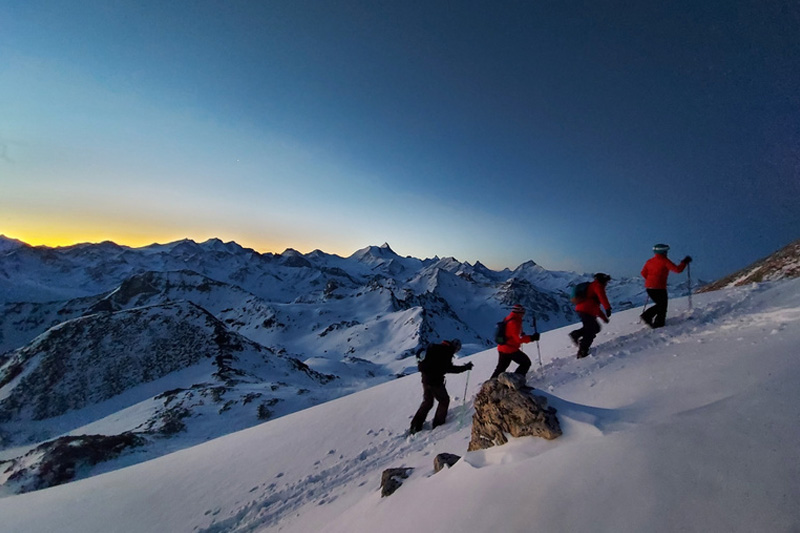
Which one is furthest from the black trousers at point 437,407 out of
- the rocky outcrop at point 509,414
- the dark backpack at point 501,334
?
the rocky outcrop at point 509,414

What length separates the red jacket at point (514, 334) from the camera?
28.9 feet

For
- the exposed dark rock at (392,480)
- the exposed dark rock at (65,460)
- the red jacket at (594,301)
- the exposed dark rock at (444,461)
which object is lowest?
the exposed dark rock at (65,460)

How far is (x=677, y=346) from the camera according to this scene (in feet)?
26.3

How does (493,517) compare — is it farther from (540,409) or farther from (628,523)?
(540,409)

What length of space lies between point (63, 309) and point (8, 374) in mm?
139379

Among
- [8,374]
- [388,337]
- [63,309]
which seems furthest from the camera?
[63,309]

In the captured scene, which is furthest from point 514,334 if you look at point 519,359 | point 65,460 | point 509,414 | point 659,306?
point 65,460

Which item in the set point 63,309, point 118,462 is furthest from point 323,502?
point 63,309

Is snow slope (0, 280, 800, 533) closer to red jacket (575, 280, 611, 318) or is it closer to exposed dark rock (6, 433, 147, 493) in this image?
red jacket (575, 280, 611, 318)

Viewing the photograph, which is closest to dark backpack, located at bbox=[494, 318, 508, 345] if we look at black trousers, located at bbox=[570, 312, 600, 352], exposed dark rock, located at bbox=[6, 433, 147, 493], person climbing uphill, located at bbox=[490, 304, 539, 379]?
person climbing uphill, located at bbox=[490, 304, 539, 379]

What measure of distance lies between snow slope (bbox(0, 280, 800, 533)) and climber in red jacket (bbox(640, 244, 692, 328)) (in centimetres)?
54

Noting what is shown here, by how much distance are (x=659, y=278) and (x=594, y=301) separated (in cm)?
235

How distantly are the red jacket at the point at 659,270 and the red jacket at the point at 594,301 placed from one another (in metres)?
1.79

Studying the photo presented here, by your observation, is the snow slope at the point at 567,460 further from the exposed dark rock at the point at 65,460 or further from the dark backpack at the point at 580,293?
the exposed dark rock at the point at 65,460
